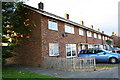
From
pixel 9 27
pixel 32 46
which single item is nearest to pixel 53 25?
pixel 32 46

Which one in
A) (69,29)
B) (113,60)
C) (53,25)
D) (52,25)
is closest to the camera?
(113,60)

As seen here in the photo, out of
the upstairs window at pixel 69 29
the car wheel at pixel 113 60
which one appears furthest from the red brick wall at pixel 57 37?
the car wheel at pixel 113 60

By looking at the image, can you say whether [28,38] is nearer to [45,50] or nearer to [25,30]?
[25,30]

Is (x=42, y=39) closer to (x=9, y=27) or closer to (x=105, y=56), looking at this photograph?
(x=9, y=27)

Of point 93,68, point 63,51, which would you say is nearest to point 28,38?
point 63,51

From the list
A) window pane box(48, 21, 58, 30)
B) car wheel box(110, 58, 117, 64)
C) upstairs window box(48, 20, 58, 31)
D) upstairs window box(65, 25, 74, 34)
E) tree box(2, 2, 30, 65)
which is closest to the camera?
tree box(2, 2, 30, 65)

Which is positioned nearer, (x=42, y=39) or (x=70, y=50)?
(x=42, y=39)

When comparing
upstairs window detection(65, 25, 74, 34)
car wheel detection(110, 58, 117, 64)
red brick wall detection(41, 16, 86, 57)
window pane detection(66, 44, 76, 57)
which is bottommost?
car wheel detection(110, 58, 117, 64)

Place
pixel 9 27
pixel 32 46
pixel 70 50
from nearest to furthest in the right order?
1. pixel 9 27
2. pixel 32 46
3. pixel 70 50

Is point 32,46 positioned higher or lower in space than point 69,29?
lower

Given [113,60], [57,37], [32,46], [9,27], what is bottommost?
[113,60]

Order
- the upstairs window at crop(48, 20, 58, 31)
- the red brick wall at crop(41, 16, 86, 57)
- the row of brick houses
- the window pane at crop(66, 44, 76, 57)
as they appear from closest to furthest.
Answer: the row of brick houses, the red brick wall at crop(41, 16, 86, 57), the upstairs window at crop(48, 20, 58, 31), the window pane at crop(66, 44, 76, 57)

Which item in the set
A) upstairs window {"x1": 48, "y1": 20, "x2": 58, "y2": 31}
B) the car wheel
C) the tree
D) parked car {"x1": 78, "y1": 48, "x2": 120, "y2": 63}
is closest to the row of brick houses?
upstairs window {"x1": 48, "y1": 20, "x2": 58, "y2": 31}

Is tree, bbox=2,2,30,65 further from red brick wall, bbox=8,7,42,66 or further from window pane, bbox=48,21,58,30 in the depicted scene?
window pane, bbox=48,21,58,30
